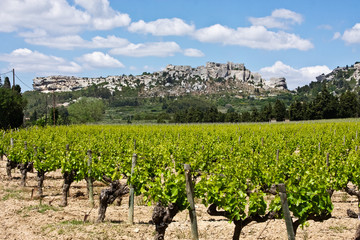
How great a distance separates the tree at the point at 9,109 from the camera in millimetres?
46938

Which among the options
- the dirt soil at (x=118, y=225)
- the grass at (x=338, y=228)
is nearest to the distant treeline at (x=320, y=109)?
the dirt soil at (x=118, y=225)

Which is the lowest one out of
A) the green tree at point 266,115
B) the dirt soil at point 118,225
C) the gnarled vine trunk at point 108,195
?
the dirt soil at point 118,225

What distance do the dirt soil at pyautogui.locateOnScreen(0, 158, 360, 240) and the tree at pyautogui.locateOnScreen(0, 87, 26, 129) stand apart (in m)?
40.1

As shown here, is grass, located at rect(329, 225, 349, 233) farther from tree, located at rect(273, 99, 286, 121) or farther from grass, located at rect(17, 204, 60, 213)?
tree, located at rect(273, 99, 286, 121)

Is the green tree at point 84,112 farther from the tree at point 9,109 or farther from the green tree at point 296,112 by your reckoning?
the green tree at point 296,112

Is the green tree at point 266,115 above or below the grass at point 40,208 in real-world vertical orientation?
above

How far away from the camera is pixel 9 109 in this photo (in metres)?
47.8

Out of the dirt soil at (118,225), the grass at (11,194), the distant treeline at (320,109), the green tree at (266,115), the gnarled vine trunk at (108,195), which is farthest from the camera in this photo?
the green tree at (266,115)

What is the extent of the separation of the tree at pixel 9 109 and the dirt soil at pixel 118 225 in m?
40.1

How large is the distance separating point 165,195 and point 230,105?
159409mm

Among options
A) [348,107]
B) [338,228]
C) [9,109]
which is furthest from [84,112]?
[338,228]

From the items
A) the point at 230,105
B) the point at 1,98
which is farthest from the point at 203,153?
the point at 230,105

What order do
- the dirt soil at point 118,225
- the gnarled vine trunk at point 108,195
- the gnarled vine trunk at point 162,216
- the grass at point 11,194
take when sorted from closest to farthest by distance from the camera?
the gnarled vine trunk at point 162,216 → the dirt soil at point 118,225 → the gnarled vine trunk at point 108,195 → the grass at point 11,194

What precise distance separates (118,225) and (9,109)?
45.2m
